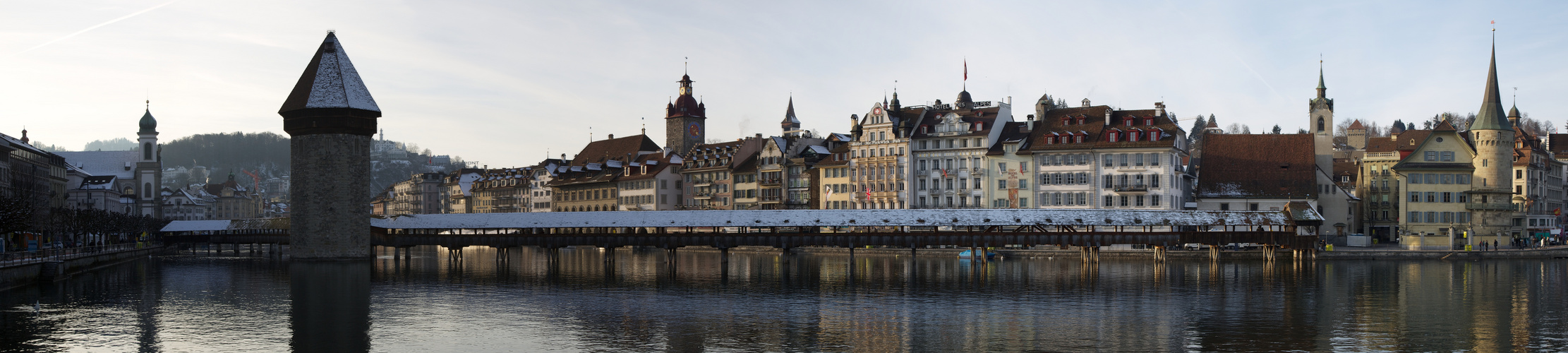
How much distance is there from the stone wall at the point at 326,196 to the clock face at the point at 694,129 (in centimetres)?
5987

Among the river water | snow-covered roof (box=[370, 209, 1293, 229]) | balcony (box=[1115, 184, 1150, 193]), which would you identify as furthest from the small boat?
balcony (box=[1115, 184, 1150, 193])

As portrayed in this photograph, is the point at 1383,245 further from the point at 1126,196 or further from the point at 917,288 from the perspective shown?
the point at 917,288

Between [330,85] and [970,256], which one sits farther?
[970,256]

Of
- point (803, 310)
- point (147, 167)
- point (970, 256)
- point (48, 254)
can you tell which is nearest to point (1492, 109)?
point (970, 256)

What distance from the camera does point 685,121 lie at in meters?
128

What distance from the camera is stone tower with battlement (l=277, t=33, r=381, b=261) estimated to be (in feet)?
227

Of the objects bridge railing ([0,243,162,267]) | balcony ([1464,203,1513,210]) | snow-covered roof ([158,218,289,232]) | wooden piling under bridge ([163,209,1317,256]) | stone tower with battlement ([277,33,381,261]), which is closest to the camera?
bridge railing ([0,243,162,267])

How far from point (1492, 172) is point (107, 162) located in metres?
150

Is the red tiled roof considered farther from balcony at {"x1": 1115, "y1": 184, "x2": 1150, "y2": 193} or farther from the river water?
the river water

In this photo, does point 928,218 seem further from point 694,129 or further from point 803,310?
point 694,129

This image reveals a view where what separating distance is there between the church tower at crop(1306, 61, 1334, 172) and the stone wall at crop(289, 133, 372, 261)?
65675 mm

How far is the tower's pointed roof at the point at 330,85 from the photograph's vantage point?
68.9 m

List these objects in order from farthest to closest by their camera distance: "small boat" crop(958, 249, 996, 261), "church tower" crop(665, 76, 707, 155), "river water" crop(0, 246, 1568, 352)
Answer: "church tower" crop(665, 76, 707, 155)
"small boat" crop(958, 249, 996, 261)
"river water" crop(0, 246, 1568, 352)

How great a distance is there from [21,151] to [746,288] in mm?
59959
